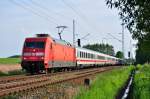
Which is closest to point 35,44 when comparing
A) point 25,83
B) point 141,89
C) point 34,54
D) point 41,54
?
point 34,54

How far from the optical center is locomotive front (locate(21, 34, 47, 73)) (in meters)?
38.2

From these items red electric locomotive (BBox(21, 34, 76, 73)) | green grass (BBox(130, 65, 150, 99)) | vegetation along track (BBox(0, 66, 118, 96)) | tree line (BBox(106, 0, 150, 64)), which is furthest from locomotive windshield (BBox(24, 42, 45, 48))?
tree line (BBox(106, 0, 150, 64))

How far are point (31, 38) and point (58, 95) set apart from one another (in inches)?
805

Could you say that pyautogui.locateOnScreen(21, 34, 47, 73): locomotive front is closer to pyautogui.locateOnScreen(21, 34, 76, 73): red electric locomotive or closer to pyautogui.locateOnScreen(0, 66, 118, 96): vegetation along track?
pyautogui.locateOnScreen(21, 34, 76, 73): red electric locomotive

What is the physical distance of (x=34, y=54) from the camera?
3866 cm

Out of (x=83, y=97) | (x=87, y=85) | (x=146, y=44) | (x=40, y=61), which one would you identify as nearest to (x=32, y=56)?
(x=40, y=61)

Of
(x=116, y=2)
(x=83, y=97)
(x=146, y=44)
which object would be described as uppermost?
(x=116, y=2)

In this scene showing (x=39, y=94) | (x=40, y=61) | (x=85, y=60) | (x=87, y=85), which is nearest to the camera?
(x=39, y=94)

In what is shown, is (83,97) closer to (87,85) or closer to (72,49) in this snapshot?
(87,85)

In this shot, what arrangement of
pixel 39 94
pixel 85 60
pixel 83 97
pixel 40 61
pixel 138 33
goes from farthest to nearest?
1. pixel 85 60
2. pixel 40 61
3. pixel 138 33
4. pixel 39 94
5. pixel 83 97

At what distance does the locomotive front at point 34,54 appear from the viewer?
3819 centimetres

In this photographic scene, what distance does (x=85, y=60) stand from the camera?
65500 mm

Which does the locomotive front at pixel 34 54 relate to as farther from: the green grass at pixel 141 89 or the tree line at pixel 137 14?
the tree line at pixel 137 14

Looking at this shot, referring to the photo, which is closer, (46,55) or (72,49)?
(46,55)
